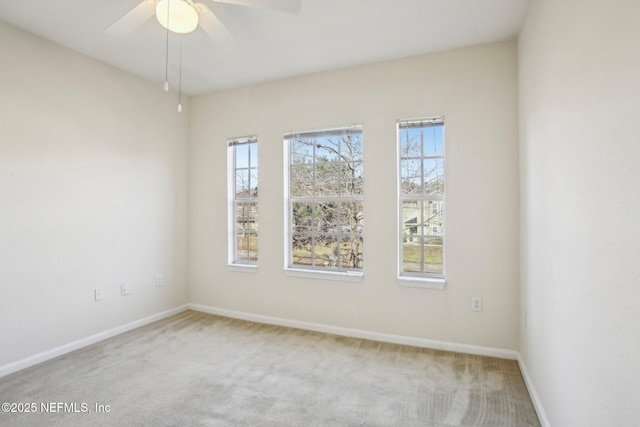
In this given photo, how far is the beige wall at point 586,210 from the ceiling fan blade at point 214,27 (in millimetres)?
1874

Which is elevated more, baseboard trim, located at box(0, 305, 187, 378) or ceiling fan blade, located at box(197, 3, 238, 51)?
ceiling fan blade, located at box(197, 3, 238, 51)

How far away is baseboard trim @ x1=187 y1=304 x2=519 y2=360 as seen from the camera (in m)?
2.77

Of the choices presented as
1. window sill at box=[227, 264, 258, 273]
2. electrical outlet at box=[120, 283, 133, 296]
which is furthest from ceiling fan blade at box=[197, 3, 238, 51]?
electrical outlet at box=[120, 283, 133, 296]

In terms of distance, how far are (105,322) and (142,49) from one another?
104 inches

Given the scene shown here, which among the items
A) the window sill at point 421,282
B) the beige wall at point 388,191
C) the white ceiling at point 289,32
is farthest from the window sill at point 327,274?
the white ceiling at point 289,32

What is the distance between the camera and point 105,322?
10.5 ft

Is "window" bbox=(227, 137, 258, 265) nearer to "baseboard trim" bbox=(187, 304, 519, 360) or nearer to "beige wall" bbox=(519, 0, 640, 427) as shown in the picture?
"baseboard trim" bbox=(187, 304, 519, 360)

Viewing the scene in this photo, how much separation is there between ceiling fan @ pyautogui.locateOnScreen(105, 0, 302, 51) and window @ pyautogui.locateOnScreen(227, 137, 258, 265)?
5.97 feet

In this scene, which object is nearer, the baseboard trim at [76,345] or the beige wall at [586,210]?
the beige wall at [586,210]

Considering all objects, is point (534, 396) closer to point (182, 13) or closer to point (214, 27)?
point (214, 27)

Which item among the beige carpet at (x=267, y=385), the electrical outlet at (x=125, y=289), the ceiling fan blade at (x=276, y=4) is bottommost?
the beige carpet at (x=267, y=385)

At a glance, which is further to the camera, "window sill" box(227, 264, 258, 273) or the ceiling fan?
"window sill" box(227, 264, 258, 273)

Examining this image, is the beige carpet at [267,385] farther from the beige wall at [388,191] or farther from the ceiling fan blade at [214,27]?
the ceiling fan blade at [214,27]

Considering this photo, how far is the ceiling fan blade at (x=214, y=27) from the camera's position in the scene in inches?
76.9
